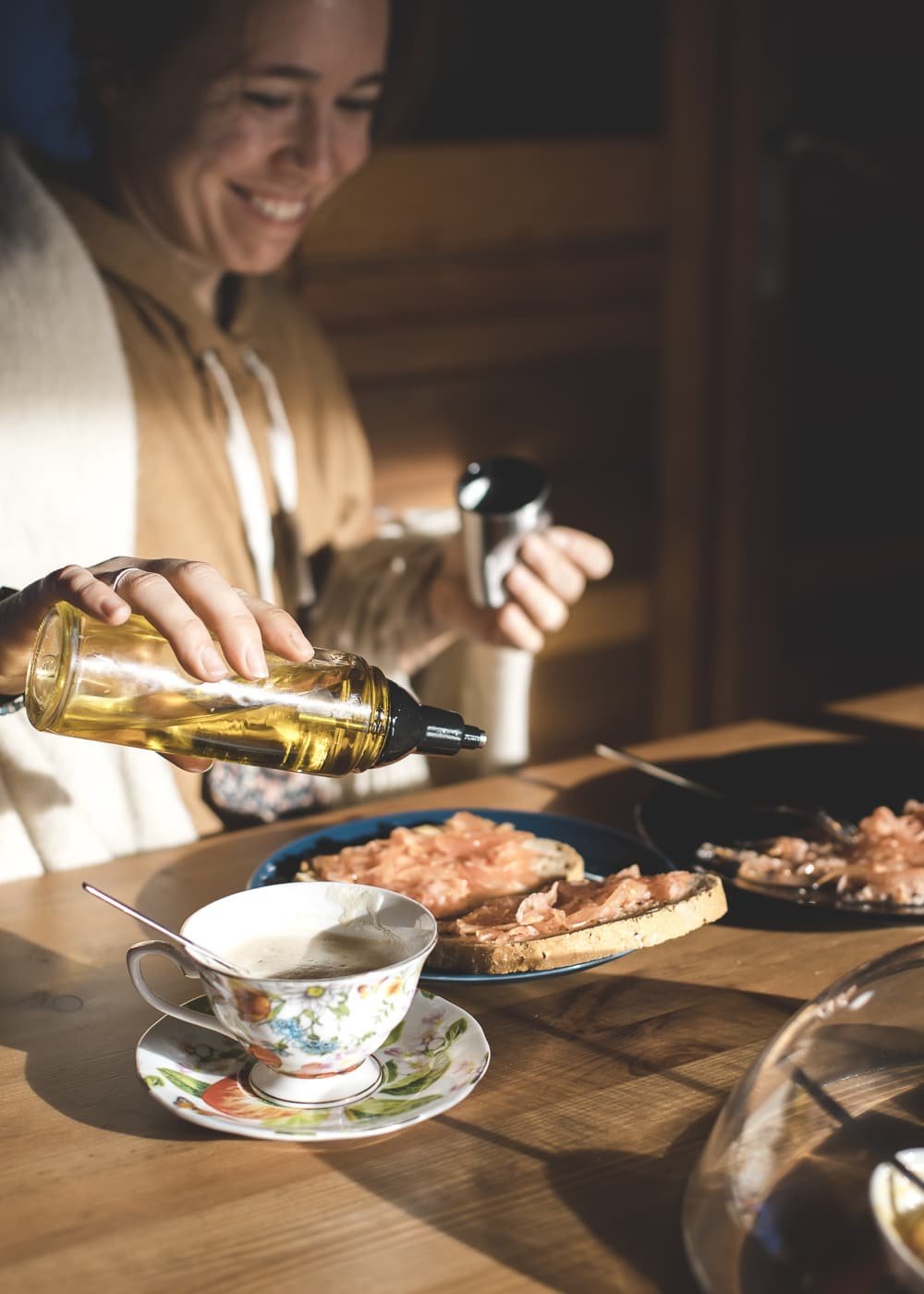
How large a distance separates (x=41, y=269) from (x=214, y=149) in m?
0.28

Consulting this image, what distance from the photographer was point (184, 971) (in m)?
0.78

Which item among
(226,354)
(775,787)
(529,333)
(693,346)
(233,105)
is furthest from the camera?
(693,346)

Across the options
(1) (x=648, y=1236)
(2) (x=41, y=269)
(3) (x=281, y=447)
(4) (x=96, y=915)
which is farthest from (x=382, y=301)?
(1) (x=648, y=1236)

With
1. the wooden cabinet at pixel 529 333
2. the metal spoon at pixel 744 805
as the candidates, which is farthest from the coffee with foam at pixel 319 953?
the wooden cabinet at pixel 529 333

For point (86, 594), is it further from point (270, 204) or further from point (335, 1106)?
point (270, 204)

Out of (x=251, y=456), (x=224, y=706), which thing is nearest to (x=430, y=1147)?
(x=224, y=706)

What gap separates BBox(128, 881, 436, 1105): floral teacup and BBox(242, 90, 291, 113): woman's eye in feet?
3.82

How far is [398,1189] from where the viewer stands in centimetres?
72

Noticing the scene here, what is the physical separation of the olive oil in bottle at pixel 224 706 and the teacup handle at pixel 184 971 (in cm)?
14

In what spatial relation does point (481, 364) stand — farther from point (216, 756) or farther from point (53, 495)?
point (216, 756)

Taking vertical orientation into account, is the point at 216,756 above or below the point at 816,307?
below

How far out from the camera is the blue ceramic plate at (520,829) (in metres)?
1.08

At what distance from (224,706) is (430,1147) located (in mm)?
295

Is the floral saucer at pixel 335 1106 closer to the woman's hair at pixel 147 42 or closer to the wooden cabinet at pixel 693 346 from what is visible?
the woman's hair at pixel 147 42
